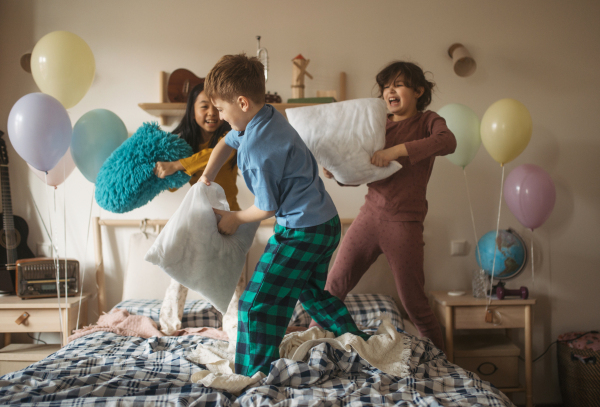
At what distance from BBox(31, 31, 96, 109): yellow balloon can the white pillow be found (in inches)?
32.5

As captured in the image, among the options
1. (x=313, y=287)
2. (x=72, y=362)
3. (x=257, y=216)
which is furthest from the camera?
(x=313, y=287)

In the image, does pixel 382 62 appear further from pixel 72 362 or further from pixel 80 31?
pixel 72 362

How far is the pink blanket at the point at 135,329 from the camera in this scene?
5.90 ft

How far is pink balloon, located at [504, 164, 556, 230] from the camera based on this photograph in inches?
82.9

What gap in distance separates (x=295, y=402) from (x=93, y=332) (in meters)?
1.11

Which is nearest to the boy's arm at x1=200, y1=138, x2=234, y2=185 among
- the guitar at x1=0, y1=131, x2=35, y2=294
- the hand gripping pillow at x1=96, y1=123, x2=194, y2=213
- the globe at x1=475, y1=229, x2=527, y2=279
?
the hand gripping pillow at x1=96, y1=123, x2=194, y2=213

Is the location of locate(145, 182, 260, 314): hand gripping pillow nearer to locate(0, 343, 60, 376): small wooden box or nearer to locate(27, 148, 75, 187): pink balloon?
locate(27, 148, 75, 187): pink balloon

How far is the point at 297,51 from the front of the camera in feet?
8.08

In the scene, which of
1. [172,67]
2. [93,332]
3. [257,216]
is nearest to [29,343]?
[93,332]

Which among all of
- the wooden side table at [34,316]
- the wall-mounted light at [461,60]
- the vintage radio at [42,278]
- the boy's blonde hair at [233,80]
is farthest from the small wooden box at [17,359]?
the wall-mounted light at [461,60]

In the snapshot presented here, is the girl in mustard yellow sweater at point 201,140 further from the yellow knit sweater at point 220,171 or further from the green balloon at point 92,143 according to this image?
the green balloon at point 92,143

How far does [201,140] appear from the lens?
1.99 metres

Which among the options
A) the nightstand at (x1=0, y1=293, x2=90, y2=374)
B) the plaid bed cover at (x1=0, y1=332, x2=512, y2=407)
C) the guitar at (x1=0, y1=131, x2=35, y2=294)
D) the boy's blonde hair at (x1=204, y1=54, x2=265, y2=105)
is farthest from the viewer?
the guitar at (x1=0, y1=131, x2=35, y2=294)

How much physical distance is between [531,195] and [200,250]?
5.29ft
